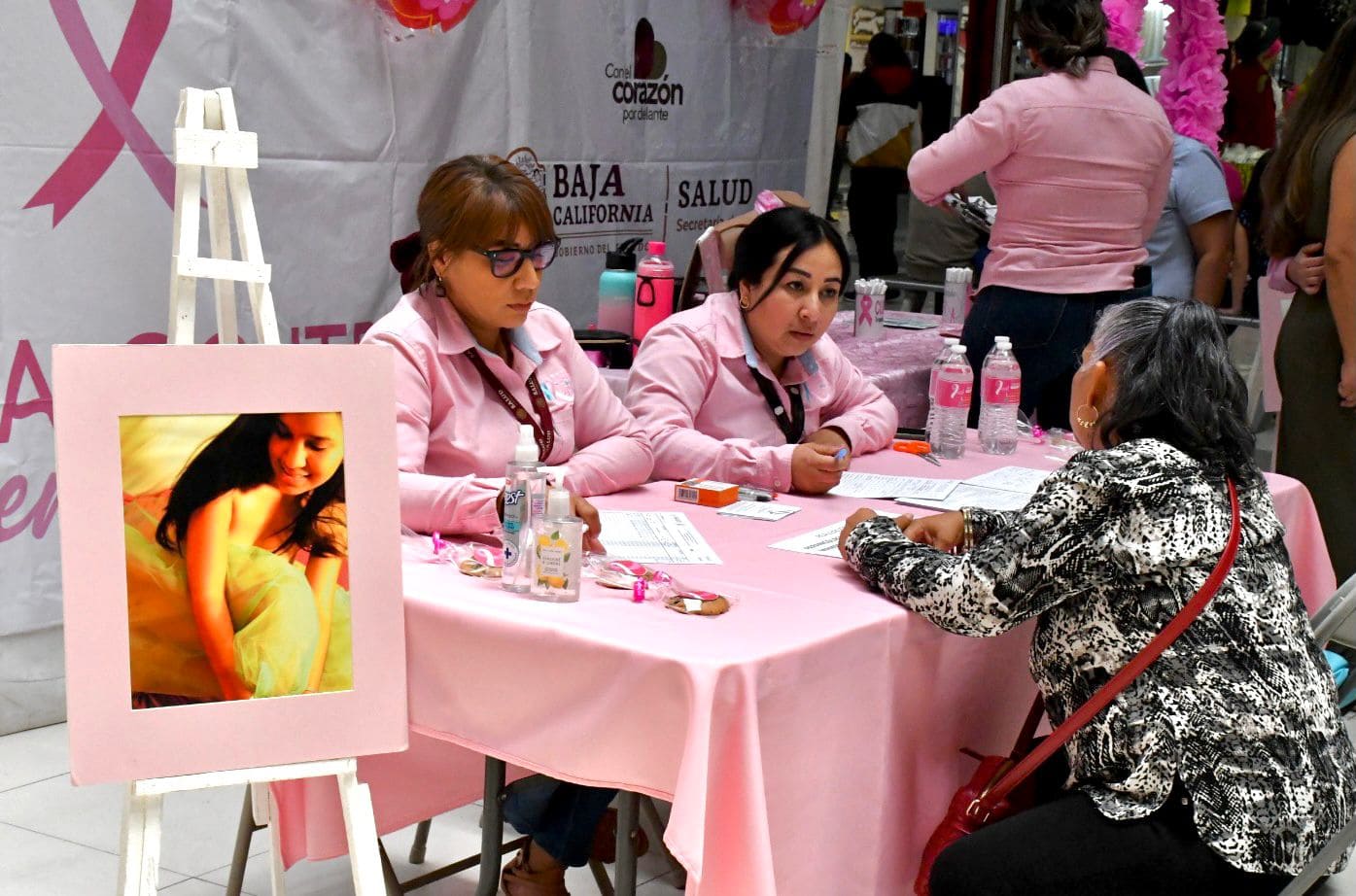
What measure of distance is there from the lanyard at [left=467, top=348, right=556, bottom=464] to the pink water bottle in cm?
109

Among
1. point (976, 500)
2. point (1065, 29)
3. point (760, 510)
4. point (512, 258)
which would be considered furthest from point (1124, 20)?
point (512, 258)

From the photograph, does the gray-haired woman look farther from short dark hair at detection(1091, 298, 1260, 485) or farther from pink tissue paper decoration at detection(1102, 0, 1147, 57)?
pink tissue paper decoration at detection(1102, 0, 1147, 57)

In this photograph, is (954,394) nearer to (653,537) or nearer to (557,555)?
(653,537)

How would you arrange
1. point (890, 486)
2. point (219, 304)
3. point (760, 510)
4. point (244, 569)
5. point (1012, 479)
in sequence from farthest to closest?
point (1012, 479) < point (890, 486) < point (760, 510) < point (219, 304) < point (244, 569)

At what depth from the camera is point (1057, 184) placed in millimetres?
3873

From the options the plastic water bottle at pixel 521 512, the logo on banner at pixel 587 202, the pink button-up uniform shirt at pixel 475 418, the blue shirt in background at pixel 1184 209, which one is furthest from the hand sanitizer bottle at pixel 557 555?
the blue shirt in background at pixel 1184 209

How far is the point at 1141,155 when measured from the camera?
154 inches

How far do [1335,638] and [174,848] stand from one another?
7.70 ft

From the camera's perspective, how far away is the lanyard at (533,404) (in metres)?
2.63

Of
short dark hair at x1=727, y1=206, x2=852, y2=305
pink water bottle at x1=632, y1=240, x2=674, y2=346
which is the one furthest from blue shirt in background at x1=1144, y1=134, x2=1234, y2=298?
short dark hair at x1=727, y1=206, x2=852, y2=305

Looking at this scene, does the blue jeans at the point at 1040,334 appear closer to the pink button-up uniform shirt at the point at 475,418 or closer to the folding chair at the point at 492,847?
the pink button-up uniform shirt at the point at 475,418

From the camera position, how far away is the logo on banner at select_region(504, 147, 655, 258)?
4754 millimetres

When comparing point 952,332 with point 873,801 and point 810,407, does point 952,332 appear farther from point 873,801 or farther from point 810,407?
point 873,801

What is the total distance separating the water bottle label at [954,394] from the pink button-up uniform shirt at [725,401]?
14 centimetres
